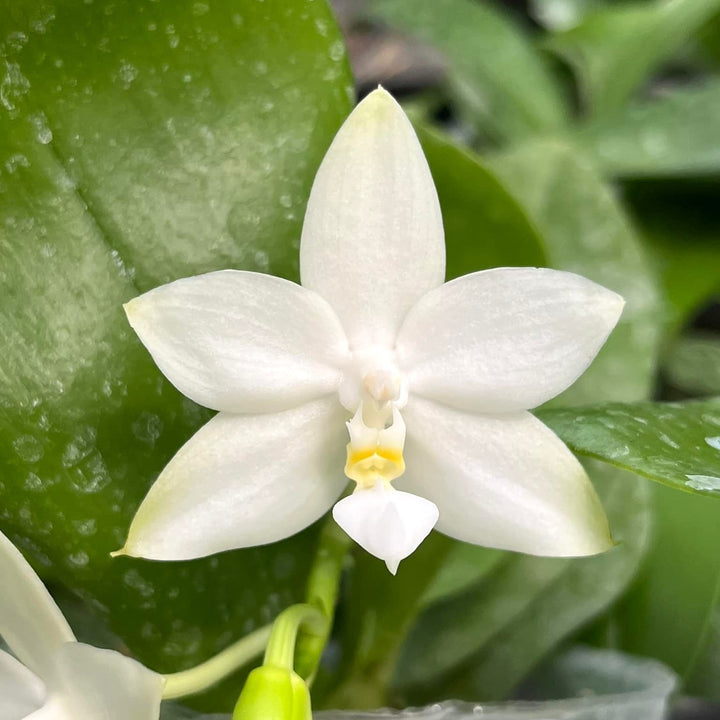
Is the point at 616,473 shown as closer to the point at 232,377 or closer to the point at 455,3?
the point at 232,377

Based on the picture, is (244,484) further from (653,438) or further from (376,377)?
(653,438)

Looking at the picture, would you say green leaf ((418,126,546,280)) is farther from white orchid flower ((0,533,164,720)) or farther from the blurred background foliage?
white orchid flower ((0,533,164,720))

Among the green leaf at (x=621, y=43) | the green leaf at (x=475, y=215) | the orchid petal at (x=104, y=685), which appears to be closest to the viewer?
the orchid petal at (x=104, y=685)

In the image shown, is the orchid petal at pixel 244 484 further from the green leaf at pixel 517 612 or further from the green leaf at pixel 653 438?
the green leaf at pixel 517 612

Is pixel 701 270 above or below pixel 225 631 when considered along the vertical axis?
above

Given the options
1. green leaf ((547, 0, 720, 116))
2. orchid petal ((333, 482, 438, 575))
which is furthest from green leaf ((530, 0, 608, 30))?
orchid petal ((333, 482, 438, 575))

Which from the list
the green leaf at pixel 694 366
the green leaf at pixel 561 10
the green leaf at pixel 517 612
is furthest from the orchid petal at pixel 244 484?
the green leaf at pixel 561 10

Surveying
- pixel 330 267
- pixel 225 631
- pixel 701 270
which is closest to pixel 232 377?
pixel 330 267
